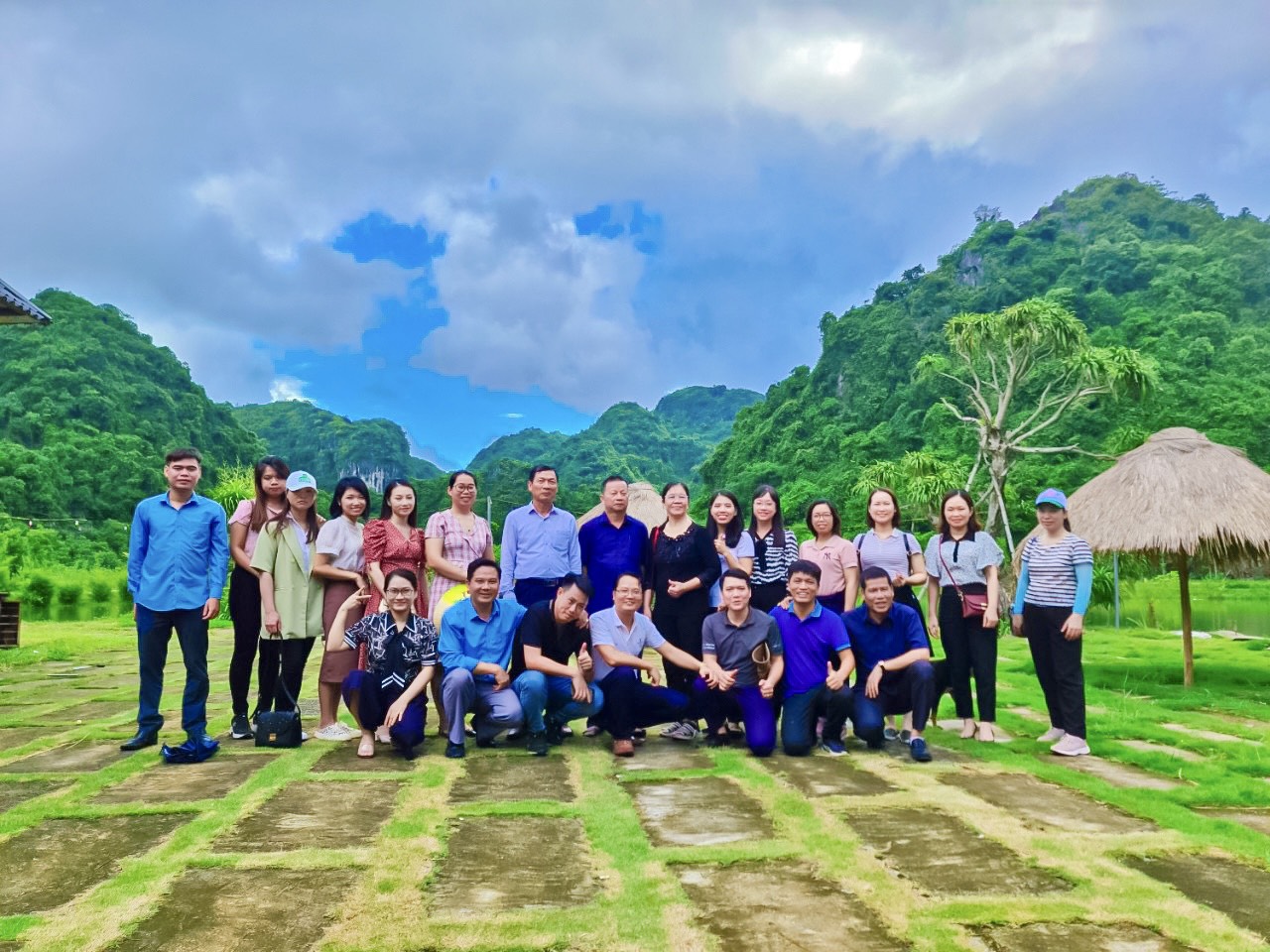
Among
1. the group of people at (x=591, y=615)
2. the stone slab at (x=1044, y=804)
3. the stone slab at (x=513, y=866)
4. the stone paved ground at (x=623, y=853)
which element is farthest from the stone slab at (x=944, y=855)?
the group of people at (x=591, y=615)

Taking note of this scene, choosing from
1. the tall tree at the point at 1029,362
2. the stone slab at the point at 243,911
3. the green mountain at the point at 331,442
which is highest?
the green mountain at the point at 331,442

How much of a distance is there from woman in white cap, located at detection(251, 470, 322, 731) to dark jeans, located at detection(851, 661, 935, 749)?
295 cm

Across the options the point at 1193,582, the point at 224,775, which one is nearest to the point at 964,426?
the point at 1193,582

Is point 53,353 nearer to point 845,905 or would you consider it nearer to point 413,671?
point 413,671

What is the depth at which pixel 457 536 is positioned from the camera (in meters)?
5.07

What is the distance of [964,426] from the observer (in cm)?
3122

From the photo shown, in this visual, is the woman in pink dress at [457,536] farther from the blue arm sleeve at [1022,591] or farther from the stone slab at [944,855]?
the blue arm sleeve at [1022,591]

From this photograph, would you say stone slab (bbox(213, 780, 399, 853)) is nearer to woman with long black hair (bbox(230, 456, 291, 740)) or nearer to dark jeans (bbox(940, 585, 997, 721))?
woman with long black hair (bbox(230, 456, 291, 740))

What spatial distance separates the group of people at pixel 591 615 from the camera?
4523mm

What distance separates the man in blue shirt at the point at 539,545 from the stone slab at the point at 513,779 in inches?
37.6

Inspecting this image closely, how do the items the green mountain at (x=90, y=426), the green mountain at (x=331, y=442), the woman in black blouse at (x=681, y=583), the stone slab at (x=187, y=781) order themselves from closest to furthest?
the stone slab at (x=187, y=781) → the woman in black blouse at (x=681, y=583) → the green mountain at (x=90, y=426) → the green mountain at (x=331, y=442)

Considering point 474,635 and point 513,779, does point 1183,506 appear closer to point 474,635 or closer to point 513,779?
point 474,635

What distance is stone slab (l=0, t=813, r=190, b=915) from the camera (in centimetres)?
263

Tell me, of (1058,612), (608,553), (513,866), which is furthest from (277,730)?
(1058,612)
